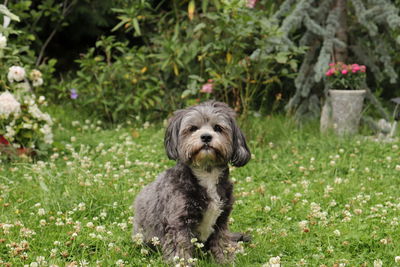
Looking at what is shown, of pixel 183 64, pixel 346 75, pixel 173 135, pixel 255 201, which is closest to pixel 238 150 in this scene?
pixel 173 135

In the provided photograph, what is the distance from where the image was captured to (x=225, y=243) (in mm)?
3607

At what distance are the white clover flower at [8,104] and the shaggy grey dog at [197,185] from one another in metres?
2.90

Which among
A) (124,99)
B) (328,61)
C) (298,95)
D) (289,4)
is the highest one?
(289,4)

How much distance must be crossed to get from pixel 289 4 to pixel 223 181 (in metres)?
4.46

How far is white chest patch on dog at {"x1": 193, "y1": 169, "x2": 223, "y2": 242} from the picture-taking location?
11.4 ft

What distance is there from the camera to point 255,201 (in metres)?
4.78

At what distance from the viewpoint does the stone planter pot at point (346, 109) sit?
7.06 metres

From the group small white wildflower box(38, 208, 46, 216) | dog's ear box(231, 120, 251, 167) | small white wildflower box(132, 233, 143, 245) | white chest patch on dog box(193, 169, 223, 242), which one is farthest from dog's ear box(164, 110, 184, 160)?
small white wildflower box(38, 208, 46, 216)

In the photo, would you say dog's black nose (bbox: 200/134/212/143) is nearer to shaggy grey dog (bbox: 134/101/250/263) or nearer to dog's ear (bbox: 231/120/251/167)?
shaggy grey dog (bbox: 134/101/250/263)

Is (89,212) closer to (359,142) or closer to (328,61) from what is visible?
(359,142)

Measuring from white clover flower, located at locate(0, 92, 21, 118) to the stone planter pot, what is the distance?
4046 millimetres

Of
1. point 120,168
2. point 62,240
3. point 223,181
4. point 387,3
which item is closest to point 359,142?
point 387,3

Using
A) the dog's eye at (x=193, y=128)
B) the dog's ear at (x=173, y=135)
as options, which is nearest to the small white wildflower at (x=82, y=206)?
the dog's ear at (x=173, y=135)

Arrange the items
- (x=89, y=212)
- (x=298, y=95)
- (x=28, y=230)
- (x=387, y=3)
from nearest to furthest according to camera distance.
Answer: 1. (x=28, y=230)
2. (x=89, y=212)
3. (x=387, y=3)
4. (x=298, y=95)
